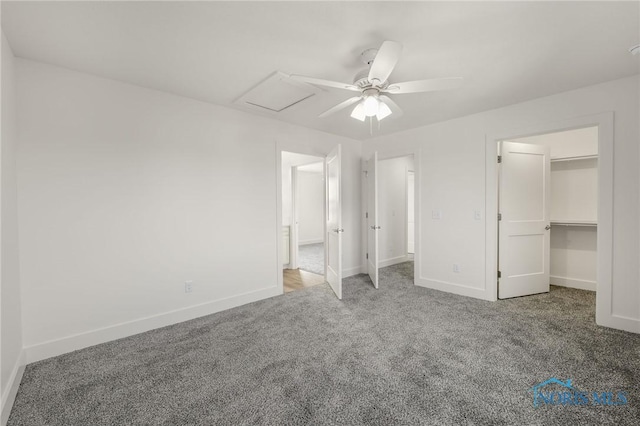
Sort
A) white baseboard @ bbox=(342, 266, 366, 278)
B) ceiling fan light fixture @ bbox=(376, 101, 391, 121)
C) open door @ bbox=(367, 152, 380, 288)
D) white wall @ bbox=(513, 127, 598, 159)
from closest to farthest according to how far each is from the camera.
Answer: ceiling fan light fixture @ bbox=(376, 101, 391, 121)
white wall @ bbox=(513, 127, 598, 159)
open door @ bbox=(367, 152, 380, 288)
white baseboard @ bbox=(342, 266, 366, 278)

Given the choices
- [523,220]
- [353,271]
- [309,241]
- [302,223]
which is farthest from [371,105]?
[309,241]

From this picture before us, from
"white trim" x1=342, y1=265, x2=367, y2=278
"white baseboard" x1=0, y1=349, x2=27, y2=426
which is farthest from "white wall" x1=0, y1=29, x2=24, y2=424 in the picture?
"white trim" x1=342, y1=265, x2=367, y2=278

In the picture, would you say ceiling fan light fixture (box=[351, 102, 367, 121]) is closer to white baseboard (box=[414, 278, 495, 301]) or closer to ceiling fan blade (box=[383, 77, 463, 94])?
ceiling fan blade (box=[383, 77, 463, 94])

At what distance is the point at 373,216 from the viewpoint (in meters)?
4.32

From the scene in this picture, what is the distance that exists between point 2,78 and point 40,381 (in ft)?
7.05

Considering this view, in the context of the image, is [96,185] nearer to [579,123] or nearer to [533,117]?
[533,117]

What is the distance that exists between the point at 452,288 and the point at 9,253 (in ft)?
15.1

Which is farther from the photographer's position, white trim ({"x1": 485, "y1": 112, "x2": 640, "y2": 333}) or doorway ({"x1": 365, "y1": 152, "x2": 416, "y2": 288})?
doorway ({"x1": 365, "y1": 152, "x2": 416, "y2": 288})

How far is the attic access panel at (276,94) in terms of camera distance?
8.17 ft

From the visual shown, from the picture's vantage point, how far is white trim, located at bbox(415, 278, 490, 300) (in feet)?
11.4

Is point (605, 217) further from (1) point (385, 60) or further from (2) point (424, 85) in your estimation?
(1) point (385, 60)

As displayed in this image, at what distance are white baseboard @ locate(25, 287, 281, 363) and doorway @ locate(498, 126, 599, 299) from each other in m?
3.47

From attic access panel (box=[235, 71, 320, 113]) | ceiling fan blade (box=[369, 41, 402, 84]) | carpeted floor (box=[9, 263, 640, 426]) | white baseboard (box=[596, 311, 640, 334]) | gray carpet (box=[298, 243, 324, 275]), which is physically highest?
attic access panel (box=[235, 71, 320, 113])

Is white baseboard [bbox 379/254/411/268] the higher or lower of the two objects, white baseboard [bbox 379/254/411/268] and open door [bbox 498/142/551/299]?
the lower
